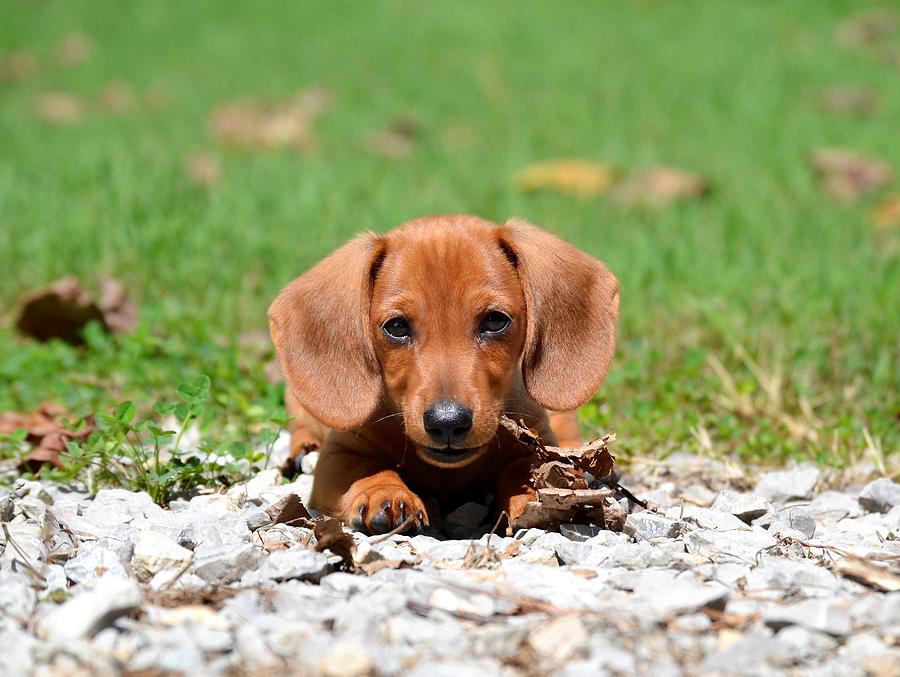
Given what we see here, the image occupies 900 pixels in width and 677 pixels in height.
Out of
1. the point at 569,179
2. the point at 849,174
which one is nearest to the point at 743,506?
the point at 569,179

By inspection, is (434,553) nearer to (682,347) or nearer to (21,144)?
(682,347)

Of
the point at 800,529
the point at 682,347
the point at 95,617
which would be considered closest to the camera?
the point at 95,617

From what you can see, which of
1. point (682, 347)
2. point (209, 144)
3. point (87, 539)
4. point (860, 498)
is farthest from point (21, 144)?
point (860, 498)

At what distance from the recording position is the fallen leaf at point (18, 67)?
13477mm

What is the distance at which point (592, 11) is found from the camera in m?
13.5

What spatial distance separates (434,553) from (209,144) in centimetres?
725

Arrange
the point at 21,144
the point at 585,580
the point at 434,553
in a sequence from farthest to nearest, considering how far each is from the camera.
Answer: the point at 21,144
the point at 434,553
the point at 585,580

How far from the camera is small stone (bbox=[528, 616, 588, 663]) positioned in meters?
2.31

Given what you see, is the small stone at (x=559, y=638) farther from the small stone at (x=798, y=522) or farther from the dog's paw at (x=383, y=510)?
the small stone at (x=798, y=522)

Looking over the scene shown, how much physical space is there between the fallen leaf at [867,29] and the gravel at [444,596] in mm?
9510

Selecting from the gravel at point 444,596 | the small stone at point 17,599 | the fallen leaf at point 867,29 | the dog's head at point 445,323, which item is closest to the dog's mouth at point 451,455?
the dog's head at point 445,323

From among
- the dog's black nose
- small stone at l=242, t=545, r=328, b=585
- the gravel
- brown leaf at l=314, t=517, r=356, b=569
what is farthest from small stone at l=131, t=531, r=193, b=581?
the dog's black nose

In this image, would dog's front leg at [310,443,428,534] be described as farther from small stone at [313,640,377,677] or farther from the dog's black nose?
small stone at [313,640,377,677]

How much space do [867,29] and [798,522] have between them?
10059mm
